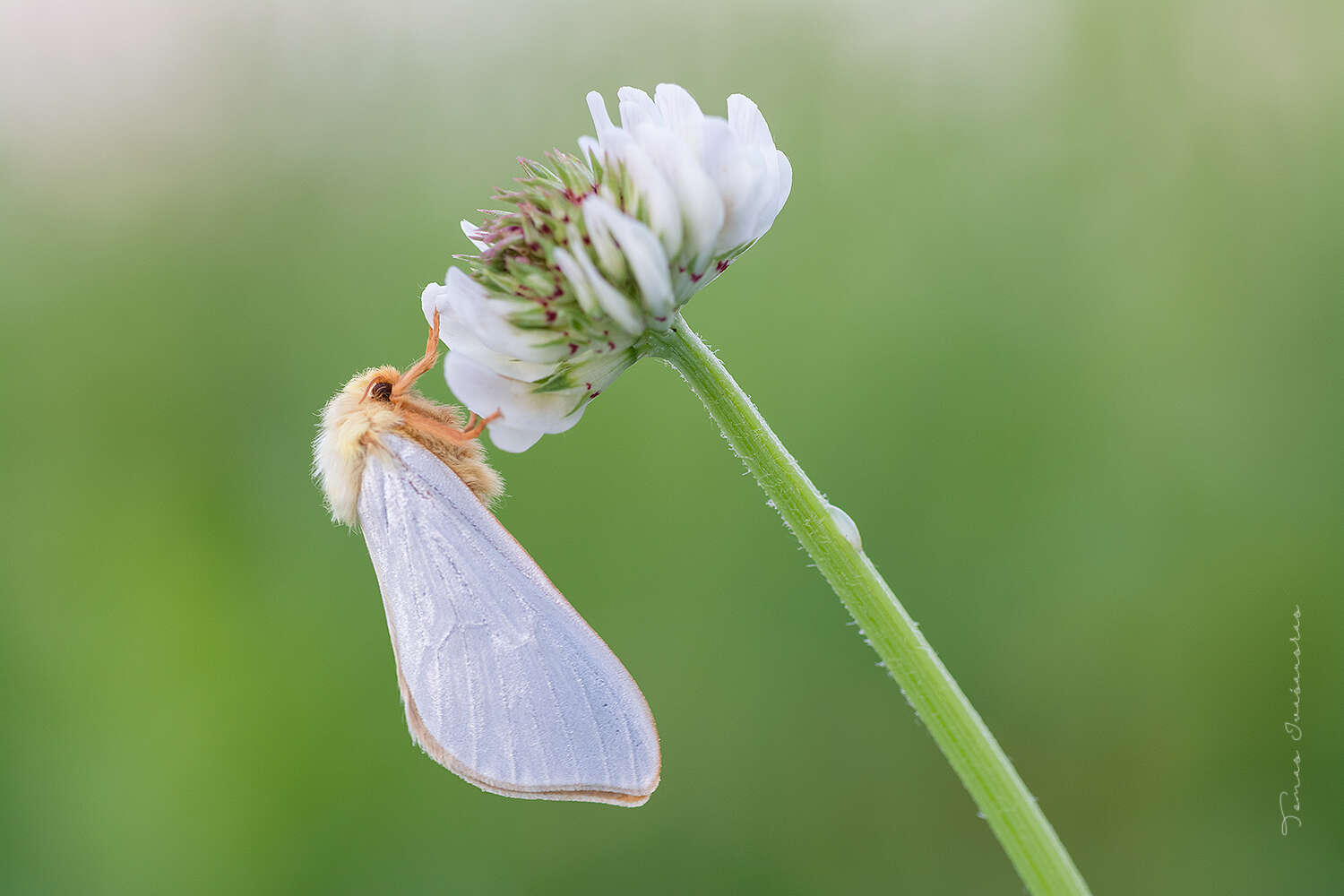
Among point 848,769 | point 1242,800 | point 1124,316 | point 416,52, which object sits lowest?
point 1242,800

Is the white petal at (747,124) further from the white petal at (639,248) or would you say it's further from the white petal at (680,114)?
the white petal at (639,248)

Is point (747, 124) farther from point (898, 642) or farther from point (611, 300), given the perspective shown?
point (898, 642)

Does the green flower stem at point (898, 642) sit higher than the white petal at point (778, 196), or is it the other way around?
the white petal at point (778, 196)

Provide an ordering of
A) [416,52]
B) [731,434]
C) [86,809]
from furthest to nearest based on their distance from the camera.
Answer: [416,52]
[86,809]
[731,434]

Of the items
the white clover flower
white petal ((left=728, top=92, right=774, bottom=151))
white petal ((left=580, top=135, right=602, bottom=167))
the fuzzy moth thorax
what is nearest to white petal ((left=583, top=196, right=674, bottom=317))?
the white clover flower

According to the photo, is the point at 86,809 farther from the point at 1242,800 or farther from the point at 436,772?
the point at 1242,800

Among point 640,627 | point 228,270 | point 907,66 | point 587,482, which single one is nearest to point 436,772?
point 640,627

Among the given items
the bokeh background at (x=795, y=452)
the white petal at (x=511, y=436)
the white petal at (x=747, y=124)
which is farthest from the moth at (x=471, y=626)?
the bokeh background at (x=795, y=452)

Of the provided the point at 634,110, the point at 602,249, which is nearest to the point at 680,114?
the point at 634,110
